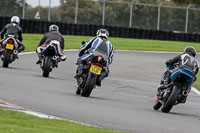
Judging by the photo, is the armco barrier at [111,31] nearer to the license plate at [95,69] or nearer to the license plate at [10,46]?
the license plate at [10,46]

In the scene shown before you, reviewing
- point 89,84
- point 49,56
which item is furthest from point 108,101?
point 49,56

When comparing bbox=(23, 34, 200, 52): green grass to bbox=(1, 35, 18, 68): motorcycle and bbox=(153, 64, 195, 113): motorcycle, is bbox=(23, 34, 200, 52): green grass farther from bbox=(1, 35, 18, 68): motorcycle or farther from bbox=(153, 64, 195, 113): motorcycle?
bbox=(153, 64, 195, 113): motorcycle

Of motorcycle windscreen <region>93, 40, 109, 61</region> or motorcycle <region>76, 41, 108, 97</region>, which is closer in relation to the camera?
motorcycle <region>76, 41, 108, 97</region>

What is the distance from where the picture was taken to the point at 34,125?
7.90m

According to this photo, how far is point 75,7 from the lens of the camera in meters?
39.9

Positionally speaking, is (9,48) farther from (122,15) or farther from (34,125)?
(122,15)

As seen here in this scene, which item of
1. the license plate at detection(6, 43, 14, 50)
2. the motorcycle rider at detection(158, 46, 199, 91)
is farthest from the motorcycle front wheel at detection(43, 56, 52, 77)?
the motorcycle rider at detection(158, 46, 199, 91)

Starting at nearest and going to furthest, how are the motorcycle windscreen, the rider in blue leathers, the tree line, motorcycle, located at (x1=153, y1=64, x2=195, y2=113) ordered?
motorcycle, located at (x1=153, y1=64, x2=195, y2=113) < the motorcycle windscreen < the rider in blue leathers < the tree line

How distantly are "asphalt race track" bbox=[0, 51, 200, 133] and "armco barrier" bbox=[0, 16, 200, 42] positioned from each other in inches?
555

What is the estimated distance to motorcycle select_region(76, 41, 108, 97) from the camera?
1241 cm

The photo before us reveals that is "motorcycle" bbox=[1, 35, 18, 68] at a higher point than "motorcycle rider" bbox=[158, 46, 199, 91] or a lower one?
lower

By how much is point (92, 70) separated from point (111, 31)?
2512 cm

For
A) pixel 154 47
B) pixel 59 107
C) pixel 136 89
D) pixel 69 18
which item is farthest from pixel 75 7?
pixel 59 107

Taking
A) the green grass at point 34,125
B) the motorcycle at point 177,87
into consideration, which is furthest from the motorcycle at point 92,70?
the green grass at point 34,125
